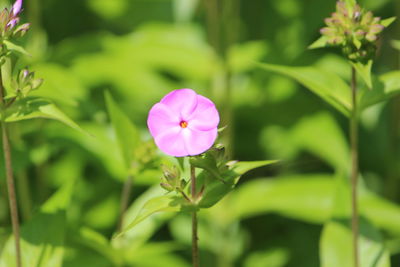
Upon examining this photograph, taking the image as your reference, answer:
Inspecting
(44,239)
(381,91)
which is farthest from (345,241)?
(44,239)

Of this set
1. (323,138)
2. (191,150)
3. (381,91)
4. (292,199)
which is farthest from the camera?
(323,138)

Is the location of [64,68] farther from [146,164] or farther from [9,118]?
[9,118]

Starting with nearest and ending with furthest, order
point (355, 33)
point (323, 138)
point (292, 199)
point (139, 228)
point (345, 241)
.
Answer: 1. point (355, 33)
2. point (345, 241)
3. point (139, 228)
4. point (292, 199)
5. point (323, 138)

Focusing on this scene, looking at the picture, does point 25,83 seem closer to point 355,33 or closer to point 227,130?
point 355,33

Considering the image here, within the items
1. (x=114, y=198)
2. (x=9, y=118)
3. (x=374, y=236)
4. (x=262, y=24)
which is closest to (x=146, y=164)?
(x=9, y=118)

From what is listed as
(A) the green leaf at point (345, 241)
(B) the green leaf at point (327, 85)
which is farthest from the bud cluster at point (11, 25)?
(A) the green leaf at point (345, 241)

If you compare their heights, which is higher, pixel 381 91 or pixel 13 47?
pixel 13 47

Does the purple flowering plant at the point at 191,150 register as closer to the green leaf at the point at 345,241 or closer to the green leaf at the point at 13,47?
the green leaf at the point at 13,47

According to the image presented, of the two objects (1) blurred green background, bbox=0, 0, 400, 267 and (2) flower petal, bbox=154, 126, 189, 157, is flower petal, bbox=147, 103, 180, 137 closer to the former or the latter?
(2) flower petal, bbox=154, 126, 189, 157
